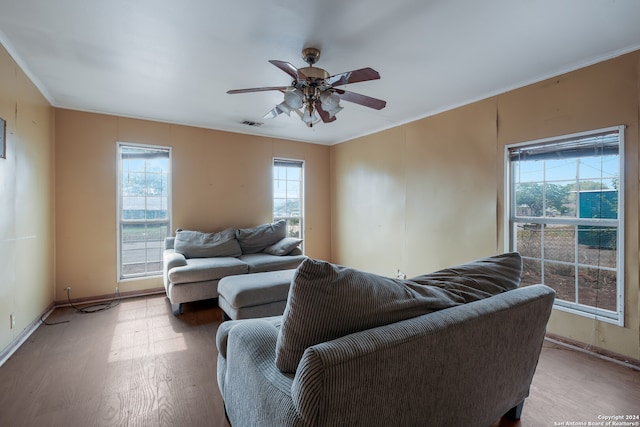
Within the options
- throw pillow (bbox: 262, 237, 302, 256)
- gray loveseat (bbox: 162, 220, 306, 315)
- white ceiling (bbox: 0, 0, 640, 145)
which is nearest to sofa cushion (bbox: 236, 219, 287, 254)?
gray loveseat (bbox: 162, 220, 306, 315)

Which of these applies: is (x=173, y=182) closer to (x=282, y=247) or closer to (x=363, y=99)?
(x=282, y=247)

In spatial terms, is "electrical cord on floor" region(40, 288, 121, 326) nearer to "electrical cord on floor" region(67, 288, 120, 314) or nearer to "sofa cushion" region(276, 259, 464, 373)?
"electrical cord on floor" region(67, 288, 120, 314)

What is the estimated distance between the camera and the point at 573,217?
2.69 metres

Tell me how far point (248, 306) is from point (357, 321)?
6.54ft

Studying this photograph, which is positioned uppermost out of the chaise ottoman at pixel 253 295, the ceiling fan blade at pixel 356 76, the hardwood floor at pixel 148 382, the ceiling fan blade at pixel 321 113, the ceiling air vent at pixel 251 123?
the ceiling air vent at pixel 251 123

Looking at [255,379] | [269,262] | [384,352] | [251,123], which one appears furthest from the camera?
[251,123]

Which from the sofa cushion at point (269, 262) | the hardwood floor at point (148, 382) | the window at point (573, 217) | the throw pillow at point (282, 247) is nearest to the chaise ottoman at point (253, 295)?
the hardwood floor at point (148, 382)

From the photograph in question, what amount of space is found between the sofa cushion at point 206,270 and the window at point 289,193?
5.32 feet

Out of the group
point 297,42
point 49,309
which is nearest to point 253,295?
point 297,42

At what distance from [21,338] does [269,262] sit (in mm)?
2429

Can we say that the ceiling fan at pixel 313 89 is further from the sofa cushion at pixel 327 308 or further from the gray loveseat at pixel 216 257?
the gray loveseat at pixel 216 257

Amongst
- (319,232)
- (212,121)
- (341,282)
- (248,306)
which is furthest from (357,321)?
(319,232)

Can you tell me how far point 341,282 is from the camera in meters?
1.04

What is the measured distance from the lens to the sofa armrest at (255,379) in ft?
3.24
